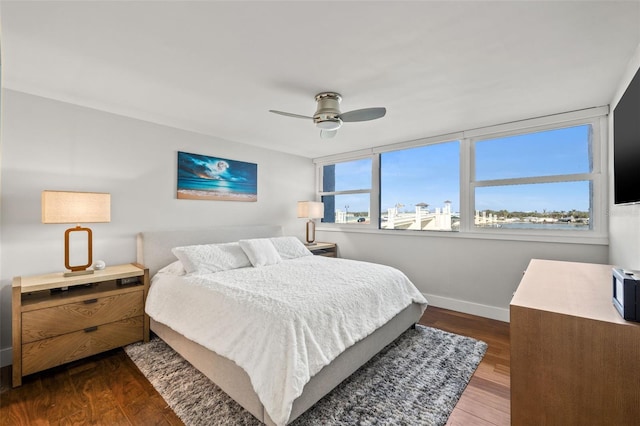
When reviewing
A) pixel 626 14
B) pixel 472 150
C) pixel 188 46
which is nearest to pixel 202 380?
pixel 188 46

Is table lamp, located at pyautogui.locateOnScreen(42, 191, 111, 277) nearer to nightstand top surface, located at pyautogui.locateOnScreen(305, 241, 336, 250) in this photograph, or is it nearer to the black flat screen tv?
nightstand top surface, located at pyautogui.locateOnScreen(305, 241, 336, 250)

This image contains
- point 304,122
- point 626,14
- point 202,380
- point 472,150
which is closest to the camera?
point 626,14

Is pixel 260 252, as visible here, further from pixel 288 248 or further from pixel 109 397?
pixel 109 397

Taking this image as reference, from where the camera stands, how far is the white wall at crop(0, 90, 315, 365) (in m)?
2.42

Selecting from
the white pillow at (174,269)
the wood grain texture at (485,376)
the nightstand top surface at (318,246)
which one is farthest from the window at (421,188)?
the white pillow at (174,269)

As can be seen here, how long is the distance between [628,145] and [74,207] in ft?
13.0

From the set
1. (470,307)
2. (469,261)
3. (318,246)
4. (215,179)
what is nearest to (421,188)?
(469,261)

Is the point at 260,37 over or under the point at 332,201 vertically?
over

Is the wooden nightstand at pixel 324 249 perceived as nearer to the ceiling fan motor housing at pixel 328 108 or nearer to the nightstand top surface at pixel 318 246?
the nightstand top surface at pixel 318 246

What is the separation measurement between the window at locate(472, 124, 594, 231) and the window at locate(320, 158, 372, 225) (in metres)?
1.66

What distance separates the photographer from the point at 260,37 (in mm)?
1692

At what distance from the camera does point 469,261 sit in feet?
11.7

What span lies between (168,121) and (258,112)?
115 cm

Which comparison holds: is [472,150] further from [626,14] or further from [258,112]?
[258,112]
